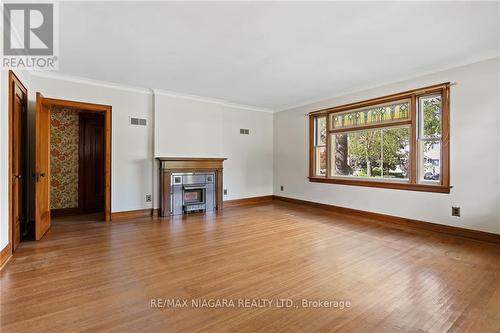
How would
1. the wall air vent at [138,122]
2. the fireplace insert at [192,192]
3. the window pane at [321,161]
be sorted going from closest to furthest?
the wall air vent at [138,122], the fireplace insert at [192,192], the window pane at [321,161]

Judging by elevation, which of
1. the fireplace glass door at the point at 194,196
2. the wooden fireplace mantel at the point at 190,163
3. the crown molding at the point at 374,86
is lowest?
the fireplace glass door at the point at 194,196

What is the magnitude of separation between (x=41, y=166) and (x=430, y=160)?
6.01 meters

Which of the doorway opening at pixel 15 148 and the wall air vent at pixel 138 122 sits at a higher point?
the wall air vent at pixel 138 122

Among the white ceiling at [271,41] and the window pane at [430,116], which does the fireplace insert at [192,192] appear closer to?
the white ceiling at [271,41]

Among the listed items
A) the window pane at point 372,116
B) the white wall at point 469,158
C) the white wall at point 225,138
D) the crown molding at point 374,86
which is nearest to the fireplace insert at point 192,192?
the white wall at point 225,138

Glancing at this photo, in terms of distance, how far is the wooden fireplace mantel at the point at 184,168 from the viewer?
509cm

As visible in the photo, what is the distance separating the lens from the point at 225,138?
6355mm

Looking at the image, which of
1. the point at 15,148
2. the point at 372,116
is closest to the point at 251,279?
the point at 15,148

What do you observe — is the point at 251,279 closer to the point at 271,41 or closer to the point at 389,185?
the point at 271,41

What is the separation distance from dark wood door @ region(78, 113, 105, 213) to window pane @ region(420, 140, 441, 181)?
634cm

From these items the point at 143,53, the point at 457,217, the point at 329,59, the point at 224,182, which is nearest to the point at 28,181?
the point at 143,53

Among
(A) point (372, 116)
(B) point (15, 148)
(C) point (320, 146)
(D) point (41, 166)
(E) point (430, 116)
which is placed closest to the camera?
(B) point (15, 148)

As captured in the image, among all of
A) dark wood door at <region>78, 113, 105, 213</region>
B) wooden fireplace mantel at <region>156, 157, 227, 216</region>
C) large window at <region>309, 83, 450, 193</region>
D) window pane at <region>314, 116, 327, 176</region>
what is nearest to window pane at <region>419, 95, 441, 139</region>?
large window at <region>309, 83, 450, 193</region>

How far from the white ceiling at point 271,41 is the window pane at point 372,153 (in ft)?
3.31
